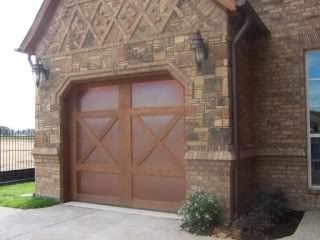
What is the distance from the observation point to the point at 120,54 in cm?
877

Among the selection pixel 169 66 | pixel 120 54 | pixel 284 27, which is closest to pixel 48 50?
pixel 120 54

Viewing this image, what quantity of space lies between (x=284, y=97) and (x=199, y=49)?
2.31 metres

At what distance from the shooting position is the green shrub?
→ 275 inches

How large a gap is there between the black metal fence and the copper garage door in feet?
15.2

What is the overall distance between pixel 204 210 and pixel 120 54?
3.88 metres

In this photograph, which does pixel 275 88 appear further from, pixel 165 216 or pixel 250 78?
pixel 165 216

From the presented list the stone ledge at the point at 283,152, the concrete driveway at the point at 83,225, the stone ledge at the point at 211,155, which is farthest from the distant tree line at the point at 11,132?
the stone ledge at the point at 283,152

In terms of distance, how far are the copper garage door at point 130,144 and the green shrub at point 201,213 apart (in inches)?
39.7

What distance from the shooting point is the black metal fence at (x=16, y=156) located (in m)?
13.6

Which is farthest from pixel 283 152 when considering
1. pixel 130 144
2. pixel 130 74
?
pixel 130 74

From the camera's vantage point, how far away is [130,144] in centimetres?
901

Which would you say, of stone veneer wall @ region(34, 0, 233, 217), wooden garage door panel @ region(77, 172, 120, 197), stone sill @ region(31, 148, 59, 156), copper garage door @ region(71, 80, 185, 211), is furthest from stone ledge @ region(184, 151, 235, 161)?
stone sill @ region(31, 148, 59, 156)

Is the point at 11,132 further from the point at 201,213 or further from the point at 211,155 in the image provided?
the point at 201,213

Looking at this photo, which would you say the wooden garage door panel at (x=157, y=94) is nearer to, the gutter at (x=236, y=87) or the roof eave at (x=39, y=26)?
the gutter at (x=236, y=87)
